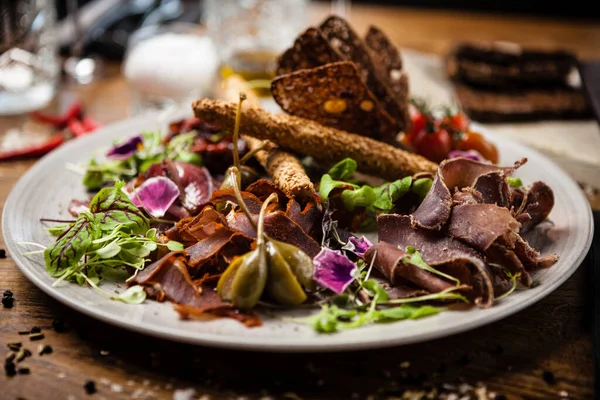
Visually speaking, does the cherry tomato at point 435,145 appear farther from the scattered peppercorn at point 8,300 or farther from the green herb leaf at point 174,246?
the scattered peppercorn at point 8,300

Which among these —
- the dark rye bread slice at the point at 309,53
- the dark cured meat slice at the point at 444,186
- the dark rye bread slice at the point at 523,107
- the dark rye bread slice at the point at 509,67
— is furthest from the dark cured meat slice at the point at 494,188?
the dark rye bread slice at the point at 509,67

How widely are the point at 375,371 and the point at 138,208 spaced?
91cm

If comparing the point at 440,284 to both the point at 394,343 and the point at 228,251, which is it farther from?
the point at 228,251

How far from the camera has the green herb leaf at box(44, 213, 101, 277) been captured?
1726 millimetres

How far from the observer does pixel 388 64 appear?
263 centimetres

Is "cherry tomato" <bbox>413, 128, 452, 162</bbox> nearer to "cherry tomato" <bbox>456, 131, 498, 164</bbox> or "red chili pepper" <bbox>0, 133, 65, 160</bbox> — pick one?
"cherry tomato" <bbox>456, 131, 498, 164</bbox>

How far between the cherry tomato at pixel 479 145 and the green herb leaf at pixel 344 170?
2.36 ft

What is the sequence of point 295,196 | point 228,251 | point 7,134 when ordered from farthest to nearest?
point 7,134, point 295,196, point 228,251

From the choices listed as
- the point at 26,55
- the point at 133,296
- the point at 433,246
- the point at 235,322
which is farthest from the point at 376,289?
the point at 26,55

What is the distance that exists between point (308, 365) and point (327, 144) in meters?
0.92

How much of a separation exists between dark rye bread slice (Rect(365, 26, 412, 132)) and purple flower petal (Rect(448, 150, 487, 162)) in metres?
0.20

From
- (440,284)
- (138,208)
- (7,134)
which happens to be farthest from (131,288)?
(7,134)

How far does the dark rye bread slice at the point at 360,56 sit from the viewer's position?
2.49m

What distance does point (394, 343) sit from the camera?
1442mm
